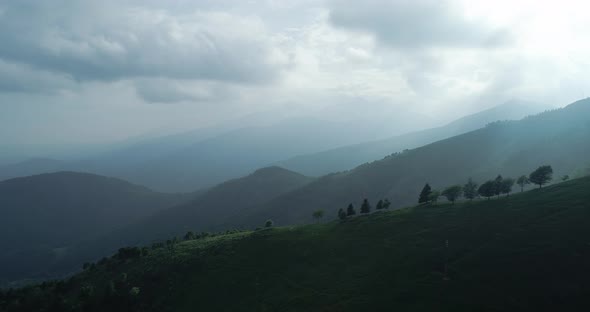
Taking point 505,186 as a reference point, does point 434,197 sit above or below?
below

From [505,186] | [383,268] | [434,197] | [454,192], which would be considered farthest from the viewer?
[434,197]

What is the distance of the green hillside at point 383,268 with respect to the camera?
55.4 m

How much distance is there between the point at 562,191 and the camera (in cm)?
8694

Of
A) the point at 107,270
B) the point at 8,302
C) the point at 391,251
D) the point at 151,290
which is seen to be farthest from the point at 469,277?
the point at 8,302

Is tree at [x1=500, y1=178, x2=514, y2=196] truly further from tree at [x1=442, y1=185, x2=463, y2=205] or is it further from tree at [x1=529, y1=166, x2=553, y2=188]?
tree at [x1=442, y1=185, x2=463, y2=205]

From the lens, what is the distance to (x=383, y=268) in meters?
70.3

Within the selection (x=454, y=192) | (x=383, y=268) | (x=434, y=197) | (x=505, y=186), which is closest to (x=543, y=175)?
(x=505, y=186)

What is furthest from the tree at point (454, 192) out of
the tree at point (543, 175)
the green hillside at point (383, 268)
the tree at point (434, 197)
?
the tree at point (543, 175)

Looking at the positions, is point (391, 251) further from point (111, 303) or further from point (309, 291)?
point (111, 303)

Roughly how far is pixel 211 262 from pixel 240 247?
9960 millimetres

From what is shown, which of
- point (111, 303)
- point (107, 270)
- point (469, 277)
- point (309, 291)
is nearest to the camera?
point (469, 277)

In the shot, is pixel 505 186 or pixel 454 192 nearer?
pixel 505 186

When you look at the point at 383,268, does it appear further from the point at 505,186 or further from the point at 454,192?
the point at 505,186

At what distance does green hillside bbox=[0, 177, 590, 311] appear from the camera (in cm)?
5541
